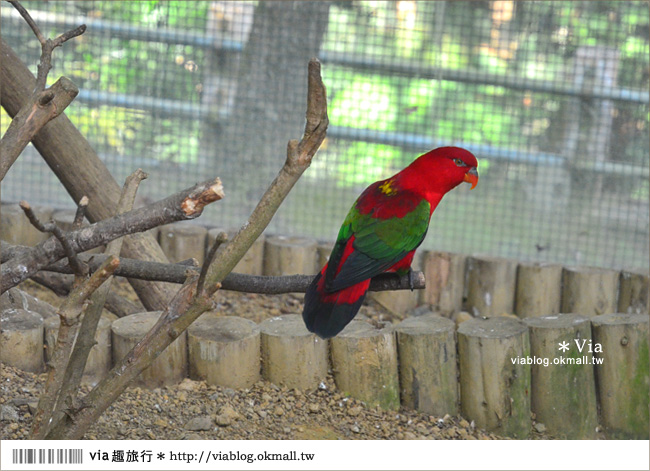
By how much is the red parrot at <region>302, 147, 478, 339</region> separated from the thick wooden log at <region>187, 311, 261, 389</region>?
45 cm

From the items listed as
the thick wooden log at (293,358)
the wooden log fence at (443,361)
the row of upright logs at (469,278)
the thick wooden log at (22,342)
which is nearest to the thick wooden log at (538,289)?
the row of upright logs at (469,278)

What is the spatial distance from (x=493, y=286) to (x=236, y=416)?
121 cm

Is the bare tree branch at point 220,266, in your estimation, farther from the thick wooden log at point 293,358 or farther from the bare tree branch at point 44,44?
the thick wooden log at point 293,358

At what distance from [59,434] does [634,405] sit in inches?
54.4

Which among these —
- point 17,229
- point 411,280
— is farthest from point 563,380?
point 17,229

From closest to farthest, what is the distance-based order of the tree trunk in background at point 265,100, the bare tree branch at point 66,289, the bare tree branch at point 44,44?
1. the bare tree branch at point 44,44
2. the bare tree branch at point 66,289
3. the tree trunk in background at point 265,100

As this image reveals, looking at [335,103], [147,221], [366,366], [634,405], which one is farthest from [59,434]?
[335,103]

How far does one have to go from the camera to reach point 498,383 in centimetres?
172

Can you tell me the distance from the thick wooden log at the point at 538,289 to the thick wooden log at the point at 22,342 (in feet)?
5.02

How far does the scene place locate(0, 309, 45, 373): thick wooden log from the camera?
1599mm

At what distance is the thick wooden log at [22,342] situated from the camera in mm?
1599

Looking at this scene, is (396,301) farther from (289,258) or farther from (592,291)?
(592,291)

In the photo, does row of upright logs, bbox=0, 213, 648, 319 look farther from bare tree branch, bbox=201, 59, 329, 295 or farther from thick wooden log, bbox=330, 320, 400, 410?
bare tree branch, bbox=201, 59, 329, 295

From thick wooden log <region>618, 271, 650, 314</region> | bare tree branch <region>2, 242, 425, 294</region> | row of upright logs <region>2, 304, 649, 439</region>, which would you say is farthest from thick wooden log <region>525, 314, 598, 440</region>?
bare tree branch <region>2, 242, 425, 294</region>
